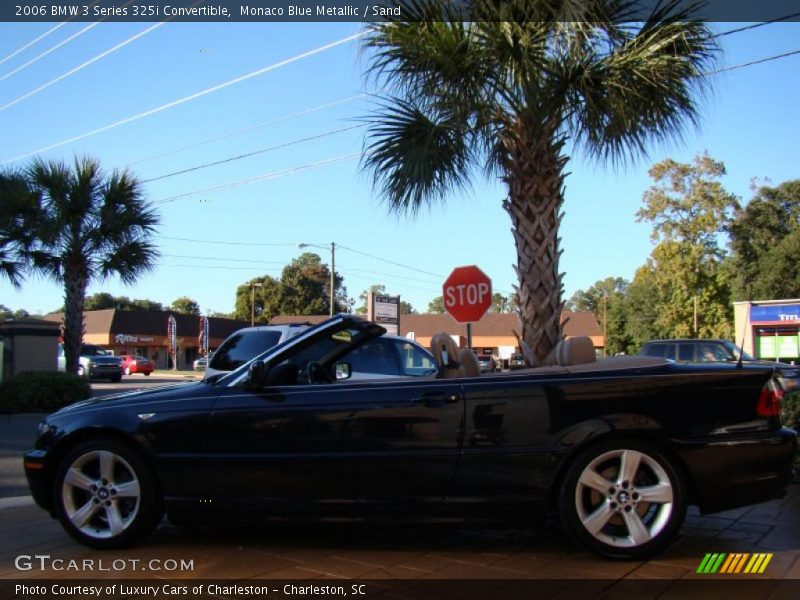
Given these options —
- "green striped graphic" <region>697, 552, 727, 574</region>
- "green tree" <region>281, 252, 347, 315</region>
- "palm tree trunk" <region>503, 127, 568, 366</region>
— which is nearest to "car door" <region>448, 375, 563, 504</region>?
"green striped graphic" <region>697, 552, 727, 574</region>

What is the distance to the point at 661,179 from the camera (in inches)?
1887

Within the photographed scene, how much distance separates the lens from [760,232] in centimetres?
4388

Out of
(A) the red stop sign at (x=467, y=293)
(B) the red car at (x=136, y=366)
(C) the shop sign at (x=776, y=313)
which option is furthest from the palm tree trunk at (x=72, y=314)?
(B) the red car at (x=136, y=366)

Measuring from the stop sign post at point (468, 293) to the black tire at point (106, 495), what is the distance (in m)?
5.58

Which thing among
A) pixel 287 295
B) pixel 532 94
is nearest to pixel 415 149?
pixel 532 94

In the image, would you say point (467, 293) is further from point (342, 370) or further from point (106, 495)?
point (106, 495)

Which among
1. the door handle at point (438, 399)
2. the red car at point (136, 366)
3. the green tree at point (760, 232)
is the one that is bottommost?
the red car at point (136, 366)

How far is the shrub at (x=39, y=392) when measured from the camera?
1421cm

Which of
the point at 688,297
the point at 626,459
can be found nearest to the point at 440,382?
the point at 626,459

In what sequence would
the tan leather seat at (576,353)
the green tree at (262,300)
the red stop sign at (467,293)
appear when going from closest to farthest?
the tan leather seat at (576,353), the red stop sign at (467,293), the green tree at (262,300)

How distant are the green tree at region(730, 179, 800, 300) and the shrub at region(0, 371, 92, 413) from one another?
3828 centimetres

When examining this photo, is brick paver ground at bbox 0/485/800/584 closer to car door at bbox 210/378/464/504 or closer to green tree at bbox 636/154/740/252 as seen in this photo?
car door at bbox 210/378/464/504

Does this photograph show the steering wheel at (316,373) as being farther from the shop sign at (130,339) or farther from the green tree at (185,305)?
the green tree at (185,305)

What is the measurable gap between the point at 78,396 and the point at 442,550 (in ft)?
41.1
